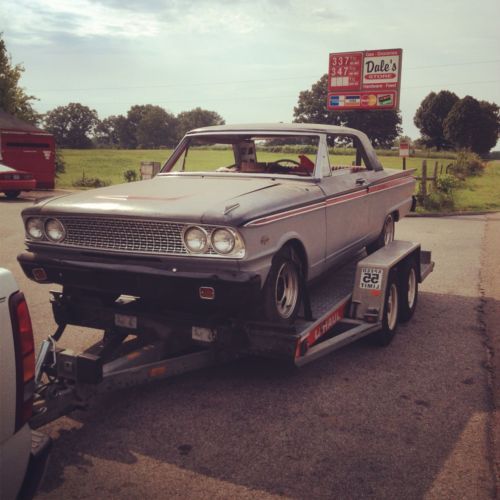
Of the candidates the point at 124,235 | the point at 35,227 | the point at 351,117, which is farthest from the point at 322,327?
the point at 351,117

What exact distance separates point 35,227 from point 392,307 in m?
3.27

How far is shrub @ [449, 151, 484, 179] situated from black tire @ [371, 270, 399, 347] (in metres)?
30.6

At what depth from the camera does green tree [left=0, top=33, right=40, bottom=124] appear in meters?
37.9

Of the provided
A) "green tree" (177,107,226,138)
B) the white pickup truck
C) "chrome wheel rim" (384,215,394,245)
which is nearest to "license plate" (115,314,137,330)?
the white pickup truck

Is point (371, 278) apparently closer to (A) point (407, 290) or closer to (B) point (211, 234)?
(A) point (407, 290)

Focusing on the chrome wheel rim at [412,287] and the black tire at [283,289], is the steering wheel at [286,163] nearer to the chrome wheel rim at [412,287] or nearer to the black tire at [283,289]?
the black tire at [283,289]

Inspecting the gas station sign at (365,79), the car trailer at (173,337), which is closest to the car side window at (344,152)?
the car trailer at (173,337)

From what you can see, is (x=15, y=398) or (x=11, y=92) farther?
(x=11, y=92)

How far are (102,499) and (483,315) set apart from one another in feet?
16.0

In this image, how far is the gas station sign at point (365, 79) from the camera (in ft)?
75.7

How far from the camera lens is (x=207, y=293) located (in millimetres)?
3812

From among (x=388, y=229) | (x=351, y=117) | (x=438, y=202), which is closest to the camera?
(x=388, y=229)

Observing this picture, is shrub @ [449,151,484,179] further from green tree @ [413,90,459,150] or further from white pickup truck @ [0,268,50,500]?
green tree @ [413,90,459,150]

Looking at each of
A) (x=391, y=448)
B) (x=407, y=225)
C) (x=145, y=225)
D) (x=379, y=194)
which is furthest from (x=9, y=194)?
(x=391, y=448)
